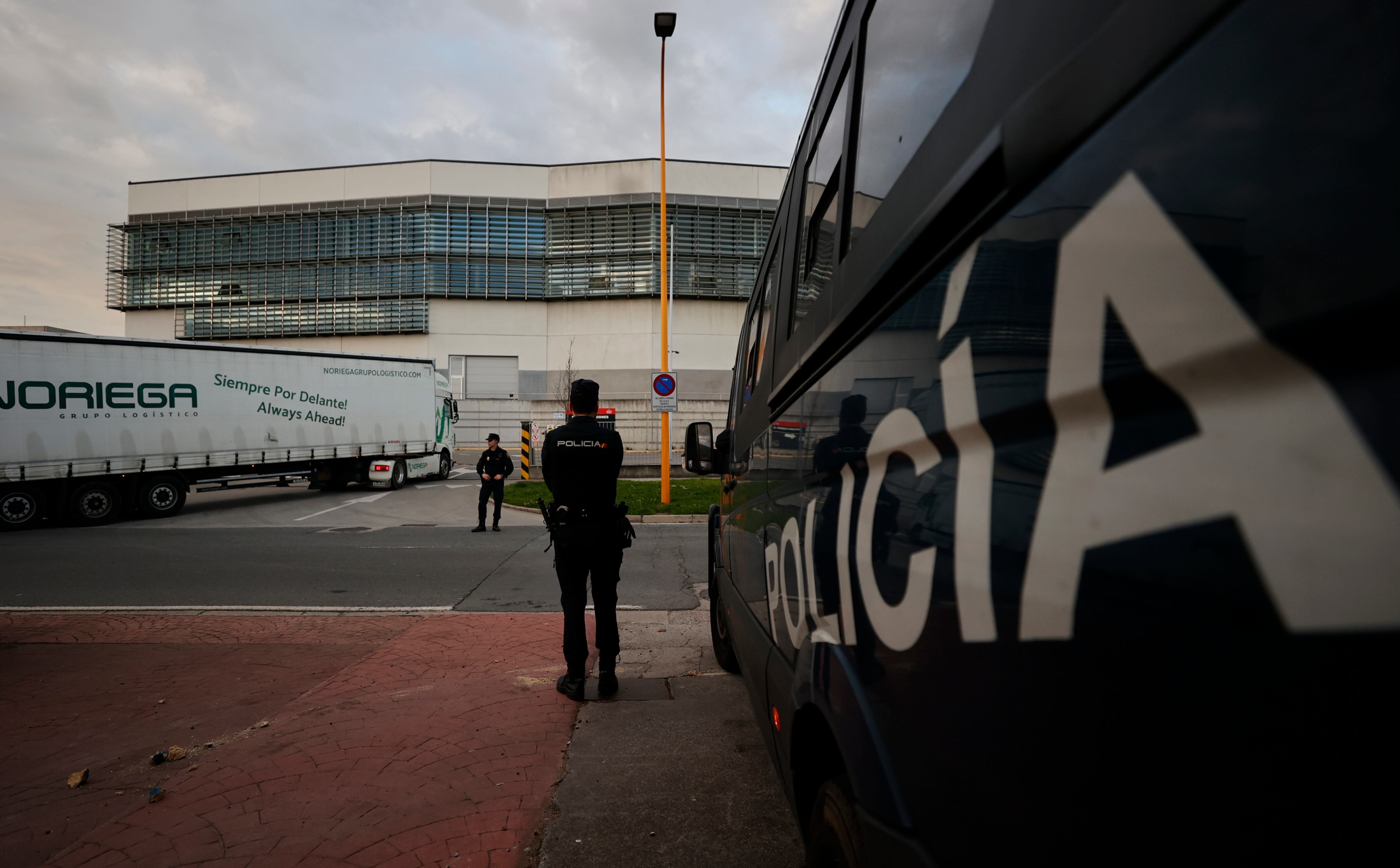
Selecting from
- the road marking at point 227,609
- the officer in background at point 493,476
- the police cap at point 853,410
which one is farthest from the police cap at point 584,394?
the officer in background at point 493,476

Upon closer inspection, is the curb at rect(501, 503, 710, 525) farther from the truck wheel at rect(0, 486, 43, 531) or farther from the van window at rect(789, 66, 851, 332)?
the van window at rect(789, 66, 851, 332)

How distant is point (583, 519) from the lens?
429 cm

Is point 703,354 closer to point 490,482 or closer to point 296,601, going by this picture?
point 490,482

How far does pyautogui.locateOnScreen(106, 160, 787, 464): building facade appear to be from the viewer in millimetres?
37094

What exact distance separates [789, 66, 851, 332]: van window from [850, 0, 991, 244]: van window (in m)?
0.21

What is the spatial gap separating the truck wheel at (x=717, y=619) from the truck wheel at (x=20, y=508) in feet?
44.4

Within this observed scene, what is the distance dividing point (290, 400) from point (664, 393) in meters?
8.69

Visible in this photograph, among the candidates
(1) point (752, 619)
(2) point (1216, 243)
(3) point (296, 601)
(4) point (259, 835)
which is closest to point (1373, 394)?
(2) point (1216, 243)

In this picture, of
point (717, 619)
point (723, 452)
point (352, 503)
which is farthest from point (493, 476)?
point (723, 452)

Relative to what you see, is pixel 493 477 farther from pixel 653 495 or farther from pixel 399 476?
pixel 399 476

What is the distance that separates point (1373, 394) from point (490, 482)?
495 inches

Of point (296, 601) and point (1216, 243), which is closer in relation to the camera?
point (1216, 243)

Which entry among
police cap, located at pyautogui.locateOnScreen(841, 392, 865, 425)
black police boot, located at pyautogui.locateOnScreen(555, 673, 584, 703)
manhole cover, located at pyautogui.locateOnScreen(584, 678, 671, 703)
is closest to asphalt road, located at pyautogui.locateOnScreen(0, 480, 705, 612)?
manhole cover, located at pyautogui.locateOnScreen(584, 678, 671, 703)

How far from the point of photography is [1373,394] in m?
0.53
